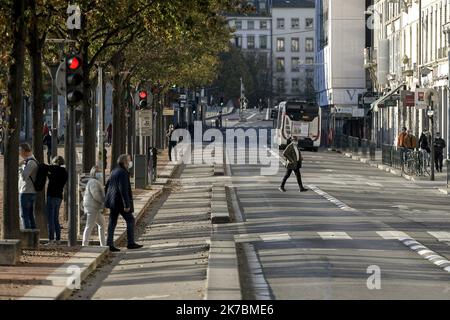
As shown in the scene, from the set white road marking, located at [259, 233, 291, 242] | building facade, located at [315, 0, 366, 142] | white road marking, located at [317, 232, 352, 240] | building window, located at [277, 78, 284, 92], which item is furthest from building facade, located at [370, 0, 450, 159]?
building window, located at [277, 78, 284, 92]

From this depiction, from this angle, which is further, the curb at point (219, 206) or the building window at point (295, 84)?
the building window at point (295, 84)

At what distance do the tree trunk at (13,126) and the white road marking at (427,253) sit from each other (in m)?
6.88

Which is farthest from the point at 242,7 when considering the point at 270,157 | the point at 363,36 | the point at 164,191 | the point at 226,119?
the point at 226,119

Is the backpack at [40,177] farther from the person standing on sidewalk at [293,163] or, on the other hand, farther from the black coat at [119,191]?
the person standing on sidewalk at [293,163]

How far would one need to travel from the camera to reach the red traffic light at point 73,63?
2202 centimetres

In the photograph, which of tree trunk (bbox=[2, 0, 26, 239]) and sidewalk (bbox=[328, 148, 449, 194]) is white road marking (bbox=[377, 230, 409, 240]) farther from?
sidewalk (bbox=[328, 148, 449, 194])

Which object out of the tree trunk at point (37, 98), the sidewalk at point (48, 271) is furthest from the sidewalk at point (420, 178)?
the sidewalk at point (48, 271)

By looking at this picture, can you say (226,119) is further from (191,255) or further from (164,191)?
(191,255)

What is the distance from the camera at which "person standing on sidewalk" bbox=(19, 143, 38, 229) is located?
963 inches

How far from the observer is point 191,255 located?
22953mm

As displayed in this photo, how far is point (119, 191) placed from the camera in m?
24.5

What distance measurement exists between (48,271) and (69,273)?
55 centimetres
